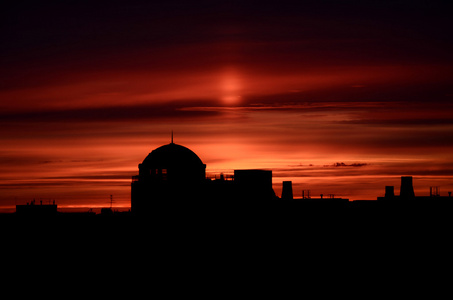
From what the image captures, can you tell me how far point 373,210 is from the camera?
552 ft

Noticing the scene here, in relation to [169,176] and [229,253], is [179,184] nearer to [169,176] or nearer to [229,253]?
[169,176]

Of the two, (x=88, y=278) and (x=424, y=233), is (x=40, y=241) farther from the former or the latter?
(x=424, y=233)

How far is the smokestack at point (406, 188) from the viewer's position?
19025 centimetres

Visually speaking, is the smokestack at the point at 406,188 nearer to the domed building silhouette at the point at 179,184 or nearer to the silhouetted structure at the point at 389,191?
the silhouetted structure at the point at 389,191

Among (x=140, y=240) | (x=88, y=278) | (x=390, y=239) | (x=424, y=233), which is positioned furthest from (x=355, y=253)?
(x=88, y=278)

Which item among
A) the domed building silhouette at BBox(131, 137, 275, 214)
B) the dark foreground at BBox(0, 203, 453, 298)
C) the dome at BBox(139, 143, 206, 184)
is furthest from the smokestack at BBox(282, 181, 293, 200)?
the dome at BBox(139, 143, 206, 184)

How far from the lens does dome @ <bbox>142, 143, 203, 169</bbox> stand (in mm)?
117875

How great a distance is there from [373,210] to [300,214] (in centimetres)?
2643

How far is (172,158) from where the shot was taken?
11819cm

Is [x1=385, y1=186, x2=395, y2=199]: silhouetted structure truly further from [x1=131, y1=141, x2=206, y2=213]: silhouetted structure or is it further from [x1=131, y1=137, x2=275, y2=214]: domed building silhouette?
[x1=131, y1=141, x2=206, y2=213]: silhouetted structure

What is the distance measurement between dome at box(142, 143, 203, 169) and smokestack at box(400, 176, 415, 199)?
8534 centimetres

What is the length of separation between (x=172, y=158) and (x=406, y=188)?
90.0 meters

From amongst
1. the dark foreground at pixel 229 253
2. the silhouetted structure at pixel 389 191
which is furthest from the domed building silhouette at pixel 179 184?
the silhouetted structure at pixel 389 191

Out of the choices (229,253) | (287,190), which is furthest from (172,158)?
(287,190)
